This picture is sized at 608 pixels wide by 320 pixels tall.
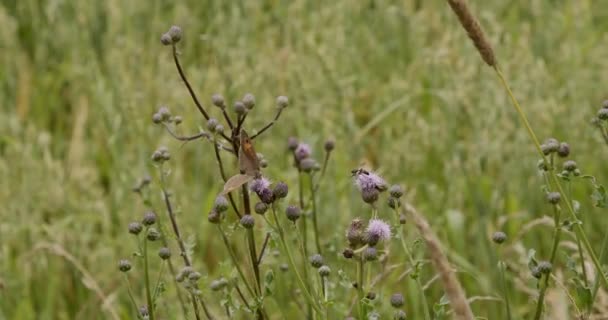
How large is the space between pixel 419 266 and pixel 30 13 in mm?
3394

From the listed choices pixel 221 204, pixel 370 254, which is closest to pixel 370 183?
pixel 370 254

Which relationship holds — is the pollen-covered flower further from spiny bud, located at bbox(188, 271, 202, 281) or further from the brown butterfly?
spiny bud, located at bbox(188, 271, 202, 281)

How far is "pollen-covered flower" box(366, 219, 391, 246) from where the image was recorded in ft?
4.51

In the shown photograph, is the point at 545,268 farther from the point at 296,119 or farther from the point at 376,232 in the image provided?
the point at 296,119

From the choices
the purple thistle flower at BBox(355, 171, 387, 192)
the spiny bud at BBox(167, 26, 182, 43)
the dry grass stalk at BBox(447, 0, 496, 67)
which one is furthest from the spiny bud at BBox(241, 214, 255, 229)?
the dry grass stalk at BBox(447, 0, 496, 67)

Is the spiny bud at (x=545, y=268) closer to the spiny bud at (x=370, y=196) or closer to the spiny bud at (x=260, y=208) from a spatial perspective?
the spiny bud at (x=370, y=196)

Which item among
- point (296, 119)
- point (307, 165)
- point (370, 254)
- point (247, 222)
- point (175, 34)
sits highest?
point (296, 119)

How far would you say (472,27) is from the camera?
1469 mm

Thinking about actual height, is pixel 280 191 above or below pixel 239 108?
below

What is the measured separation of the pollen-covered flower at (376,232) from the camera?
1.38 metres

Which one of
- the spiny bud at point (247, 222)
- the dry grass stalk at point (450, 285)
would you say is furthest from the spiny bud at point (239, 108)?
the dry grass stalk at point (450, 285)

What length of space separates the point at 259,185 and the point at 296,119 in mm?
2027

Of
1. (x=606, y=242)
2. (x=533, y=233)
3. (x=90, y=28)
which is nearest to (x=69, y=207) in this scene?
(x=90, y=28)

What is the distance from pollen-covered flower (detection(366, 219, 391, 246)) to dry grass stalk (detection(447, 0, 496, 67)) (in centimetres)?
30
